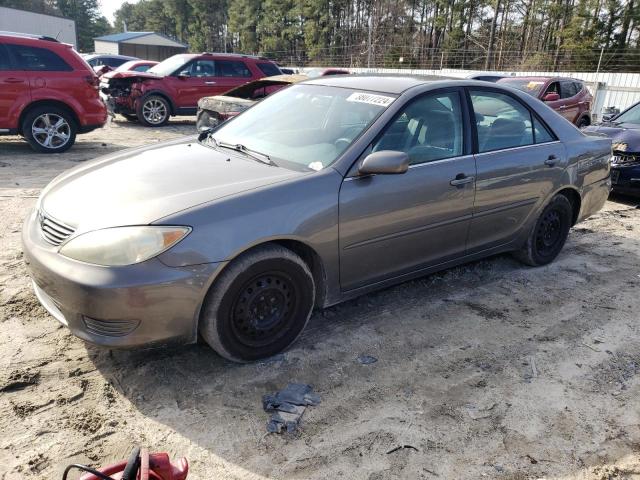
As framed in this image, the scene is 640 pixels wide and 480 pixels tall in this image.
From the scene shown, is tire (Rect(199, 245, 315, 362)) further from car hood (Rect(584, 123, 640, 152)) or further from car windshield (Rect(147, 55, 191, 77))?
car windshield (Rect(147, 55, 191, 77))

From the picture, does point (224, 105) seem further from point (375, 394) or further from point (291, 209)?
point (375, 394)

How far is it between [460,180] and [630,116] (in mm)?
6242

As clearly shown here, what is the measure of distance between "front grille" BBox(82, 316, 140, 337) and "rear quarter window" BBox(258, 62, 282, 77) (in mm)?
12021

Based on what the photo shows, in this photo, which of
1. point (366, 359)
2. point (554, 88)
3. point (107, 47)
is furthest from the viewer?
point (107, 47)

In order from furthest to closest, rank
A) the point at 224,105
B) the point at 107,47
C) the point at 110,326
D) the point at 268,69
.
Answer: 1. the point at 107,47
2. the point at 268,69
3. the point at 224,105
4. the point at 110,326

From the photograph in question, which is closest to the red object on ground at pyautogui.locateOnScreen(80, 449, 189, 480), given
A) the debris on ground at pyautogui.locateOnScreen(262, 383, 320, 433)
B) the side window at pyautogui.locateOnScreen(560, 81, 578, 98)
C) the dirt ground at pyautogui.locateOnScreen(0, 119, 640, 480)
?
the dirt ground at pyautogui.locateOnScreen(0, 119, 640, 480)

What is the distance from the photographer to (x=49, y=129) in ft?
28.3

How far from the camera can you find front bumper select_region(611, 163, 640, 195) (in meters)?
7.07

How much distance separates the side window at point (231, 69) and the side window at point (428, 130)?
33.8 ft

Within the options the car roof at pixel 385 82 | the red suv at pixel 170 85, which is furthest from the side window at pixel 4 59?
the car roof at pixel 385 82

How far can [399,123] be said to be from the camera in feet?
11.3

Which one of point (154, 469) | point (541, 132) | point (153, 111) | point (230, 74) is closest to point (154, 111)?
point (153, 111)

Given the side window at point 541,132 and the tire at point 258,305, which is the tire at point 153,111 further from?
the tire at point 258,305

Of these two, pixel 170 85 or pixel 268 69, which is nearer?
pixel 170 85
